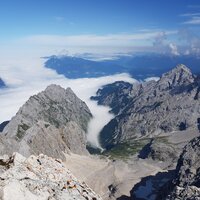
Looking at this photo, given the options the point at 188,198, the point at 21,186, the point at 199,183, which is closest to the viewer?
the point at 21,186

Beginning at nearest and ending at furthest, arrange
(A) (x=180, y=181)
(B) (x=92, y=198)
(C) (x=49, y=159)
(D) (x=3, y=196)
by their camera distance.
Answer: (D) (x=3, y=196) < (B) (x=92, y=198) < (C) (x=49, y=159) < (A) (x=180, y=181)

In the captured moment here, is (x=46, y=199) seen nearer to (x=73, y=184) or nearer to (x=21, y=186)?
(x=21, y=186)

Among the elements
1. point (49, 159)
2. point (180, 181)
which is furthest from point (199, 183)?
point (49, 159)

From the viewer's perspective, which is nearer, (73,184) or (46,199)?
(46,199)

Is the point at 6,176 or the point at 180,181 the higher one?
the point at 6,176

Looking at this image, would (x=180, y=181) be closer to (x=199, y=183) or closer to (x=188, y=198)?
(x=199, y=183)

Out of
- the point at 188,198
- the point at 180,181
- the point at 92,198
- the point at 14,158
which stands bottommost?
the point at 180,181
